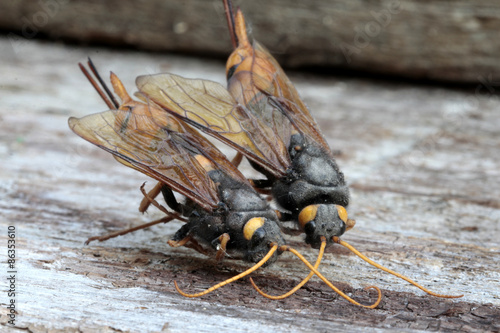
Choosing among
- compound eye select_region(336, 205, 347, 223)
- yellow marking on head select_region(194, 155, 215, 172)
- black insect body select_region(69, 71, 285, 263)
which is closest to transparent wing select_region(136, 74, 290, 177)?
black insect body select_region(69, 71, 285, 263)

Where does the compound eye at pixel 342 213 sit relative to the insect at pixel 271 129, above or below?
below

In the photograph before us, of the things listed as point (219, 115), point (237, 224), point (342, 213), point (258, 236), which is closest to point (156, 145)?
point (219, 115)

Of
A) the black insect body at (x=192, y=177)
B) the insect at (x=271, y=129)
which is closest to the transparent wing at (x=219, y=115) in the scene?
the insect at (x=271, y=129)

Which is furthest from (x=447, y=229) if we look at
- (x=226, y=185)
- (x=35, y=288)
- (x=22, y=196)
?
(x=22, y=196)

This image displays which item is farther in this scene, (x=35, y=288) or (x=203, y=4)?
(x=203, y=4)

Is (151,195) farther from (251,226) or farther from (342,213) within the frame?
(342,213)

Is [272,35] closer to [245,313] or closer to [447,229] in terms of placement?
[447,229]

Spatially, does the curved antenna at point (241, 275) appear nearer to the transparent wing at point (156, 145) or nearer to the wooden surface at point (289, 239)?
the wooden surface at point (289, 239)
